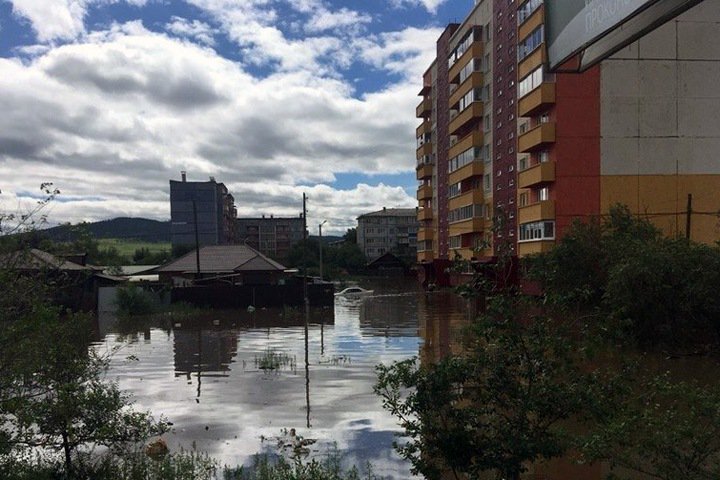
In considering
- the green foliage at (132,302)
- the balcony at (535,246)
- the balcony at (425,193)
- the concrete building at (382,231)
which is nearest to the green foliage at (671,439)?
the balcony at (535,246)

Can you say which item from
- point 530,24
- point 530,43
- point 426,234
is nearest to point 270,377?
point 530,43

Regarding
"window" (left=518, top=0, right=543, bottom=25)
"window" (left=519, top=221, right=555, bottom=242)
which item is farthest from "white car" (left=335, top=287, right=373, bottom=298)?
"window" (left=518, top=0, right=543, bottom=25)

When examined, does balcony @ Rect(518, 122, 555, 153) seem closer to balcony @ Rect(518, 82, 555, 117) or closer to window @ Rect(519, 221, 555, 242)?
balcony @ Rect(518, 82, 555, 117)

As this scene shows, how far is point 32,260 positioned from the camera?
6.16 m

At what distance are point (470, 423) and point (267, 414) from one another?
22.5 ft

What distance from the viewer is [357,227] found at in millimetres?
138625

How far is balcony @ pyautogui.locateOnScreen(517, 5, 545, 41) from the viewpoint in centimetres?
3136

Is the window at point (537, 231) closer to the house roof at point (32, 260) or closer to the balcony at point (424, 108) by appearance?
the house roof at point (32, 260)

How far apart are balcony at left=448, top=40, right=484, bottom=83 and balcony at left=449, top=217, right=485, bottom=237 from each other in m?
12.3

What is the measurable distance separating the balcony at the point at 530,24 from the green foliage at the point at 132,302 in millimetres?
26242

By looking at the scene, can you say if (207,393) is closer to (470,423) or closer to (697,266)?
(470,423)

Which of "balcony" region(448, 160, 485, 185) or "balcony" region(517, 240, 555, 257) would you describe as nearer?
"balcony" region(517, 240, 555, 257)

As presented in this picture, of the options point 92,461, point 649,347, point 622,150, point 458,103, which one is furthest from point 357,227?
point 92,461

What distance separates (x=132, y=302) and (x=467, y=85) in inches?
1139
